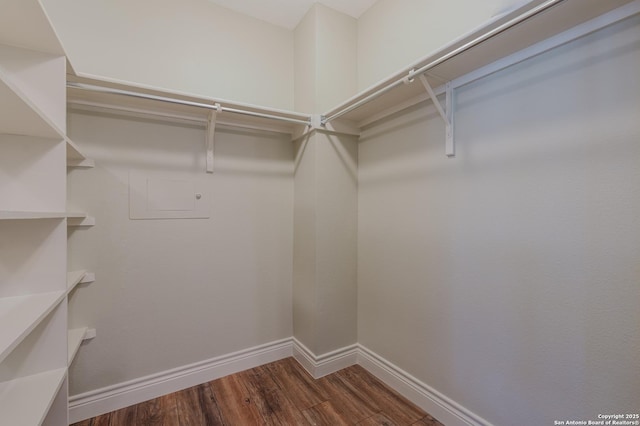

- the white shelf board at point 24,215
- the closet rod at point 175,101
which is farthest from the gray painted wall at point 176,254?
the white shelf board at point 24,215

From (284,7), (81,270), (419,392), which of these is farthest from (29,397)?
(284,7)

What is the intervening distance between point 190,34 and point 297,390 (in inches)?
95.8

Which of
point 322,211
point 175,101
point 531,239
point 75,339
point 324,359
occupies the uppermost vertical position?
point 175,101

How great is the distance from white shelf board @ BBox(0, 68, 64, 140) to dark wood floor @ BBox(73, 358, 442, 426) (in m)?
1.54

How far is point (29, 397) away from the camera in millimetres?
963

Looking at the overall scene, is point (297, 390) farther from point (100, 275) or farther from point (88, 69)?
point (88, 69)

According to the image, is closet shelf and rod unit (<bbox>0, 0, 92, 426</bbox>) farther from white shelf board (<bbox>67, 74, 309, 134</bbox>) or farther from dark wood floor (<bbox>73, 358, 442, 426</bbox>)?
dark wood floor (<bbox>73, 358, 442, 426</bbox>)

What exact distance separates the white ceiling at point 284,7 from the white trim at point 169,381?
2.46 meters

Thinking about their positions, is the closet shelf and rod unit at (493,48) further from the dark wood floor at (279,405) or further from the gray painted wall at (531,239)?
the dark wood floor at (279,405)

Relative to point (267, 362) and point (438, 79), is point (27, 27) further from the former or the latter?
point (267, 362)

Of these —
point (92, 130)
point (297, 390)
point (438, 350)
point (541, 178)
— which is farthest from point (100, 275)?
point (541, 178)

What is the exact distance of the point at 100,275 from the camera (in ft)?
5.40

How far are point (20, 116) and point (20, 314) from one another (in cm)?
65

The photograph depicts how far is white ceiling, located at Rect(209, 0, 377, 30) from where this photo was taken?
1.96 meters
